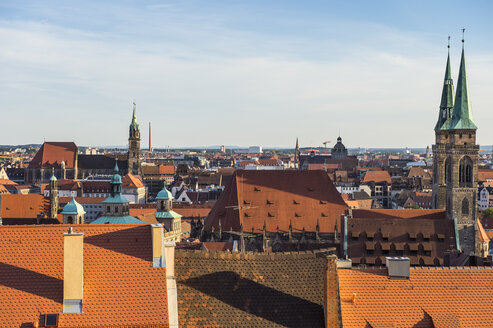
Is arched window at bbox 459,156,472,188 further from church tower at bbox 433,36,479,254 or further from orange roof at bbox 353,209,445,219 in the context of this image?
orange roof at bbox 353,209,445,219

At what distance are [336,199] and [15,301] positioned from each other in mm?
58417

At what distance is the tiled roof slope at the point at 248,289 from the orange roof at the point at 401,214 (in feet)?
168

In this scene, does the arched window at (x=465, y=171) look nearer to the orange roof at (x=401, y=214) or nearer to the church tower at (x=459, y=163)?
the church tower at (x=459, y=163)

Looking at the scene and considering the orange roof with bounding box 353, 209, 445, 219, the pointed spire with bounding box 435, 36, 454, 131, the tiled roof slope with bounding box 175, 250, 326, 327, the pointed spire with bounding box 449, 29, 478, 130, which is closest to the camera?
the tiled roof slope with bounding box 175, 250, 326, 327

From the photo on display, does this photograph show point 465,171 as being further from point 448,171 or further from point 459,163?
point 448,171

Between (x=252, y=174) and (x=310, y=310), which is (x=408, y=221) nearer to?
(x=252, y=174)

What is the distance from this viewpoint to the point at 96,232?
23.8 m

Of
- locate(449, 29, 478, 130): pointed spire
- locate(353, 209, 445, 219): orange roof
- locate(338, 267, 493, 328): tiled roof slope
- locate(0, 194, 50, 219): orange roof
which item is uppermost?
locate(449, 29, 478, 130): pointed spire

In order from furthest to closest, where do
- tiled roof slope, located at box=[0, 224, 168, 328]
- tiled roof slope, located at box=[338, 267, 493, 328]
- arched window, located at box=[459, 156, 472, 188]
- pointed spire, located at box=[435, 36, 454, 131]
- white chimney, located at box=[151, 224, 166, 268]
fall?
pointed spire, located at box=[435, 36, 454, 131], arched window, located at box=[459, 156, 472, 188], tiled roof slope, located at box=[338, 267, 493, 328], white chimney, located at box=[151, 224, 166, 268], tiled roof slope, located at box=[0, 224, 168, 328]

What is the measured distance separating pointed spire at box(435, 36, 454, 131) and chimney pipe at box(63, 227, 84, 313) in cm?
7633

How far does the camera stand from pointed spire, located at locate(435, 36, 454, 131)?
9138 centimetres

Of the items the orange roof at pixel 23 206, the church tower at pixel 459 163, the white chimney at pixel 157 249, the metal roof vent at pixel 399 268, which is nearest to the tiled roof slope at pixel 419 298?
the metal roof vent at pixel 399 268

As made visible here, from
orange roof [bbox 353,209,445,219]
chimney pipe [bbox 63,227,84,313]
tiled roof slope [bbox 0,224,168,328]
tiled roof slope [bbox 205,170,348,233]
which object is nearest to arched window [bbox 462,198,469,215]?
orange roof [bbox 353,209,445,219]

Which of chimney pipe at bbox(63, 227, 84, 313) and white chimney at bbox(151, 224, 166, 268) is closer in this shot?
chimney pipe at bbox(63, 227, 84, 313)
